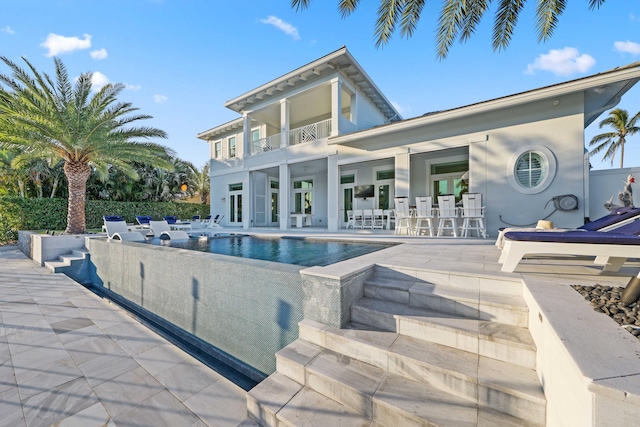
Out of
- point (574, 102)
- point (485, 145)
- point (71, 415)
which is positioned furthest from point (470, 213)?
point (71, 415)

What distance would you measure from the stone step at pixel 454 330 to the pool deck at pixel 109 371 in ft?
1.85

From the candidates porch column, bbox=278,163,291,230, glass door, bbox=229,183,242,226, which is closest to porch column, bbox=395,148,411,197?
porch column, bbox=278,163,291,230

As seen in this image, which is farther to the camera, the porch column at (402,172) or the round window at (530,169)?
the porch column at (402,172)

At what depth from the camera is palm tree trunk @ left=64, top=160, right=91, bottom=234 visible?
367 inches

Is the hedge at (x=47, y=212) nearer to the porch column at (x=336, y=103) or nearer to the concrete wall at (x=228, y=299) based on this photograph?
the concrete wall at (x=228, y=299)

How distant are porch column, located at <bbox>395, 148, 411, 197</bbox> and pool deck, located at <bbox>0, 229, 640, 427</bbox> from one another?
5.74m

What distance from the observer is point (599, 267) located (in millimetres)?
3363

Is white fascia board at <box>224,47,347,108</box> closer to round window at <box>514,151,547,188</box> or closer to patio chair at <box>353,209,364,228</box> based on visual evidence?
patio chair at <box>353,209,364,228</box>

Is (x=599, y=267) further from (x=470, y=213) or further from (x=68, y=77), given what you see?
(x=68, y=77)

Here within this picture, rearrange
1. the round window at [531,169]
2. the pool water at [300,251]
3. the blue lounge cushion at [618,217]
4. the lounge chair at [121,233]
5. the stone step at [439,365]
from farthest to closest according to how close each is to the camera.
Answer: the round window at [531,169] < the lounge chair at [121,233] < the pool water at [300,251] < the blue lounge cushion at [618,217] < the stone step at [439,365]

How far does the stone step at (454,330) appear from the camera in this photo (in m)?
1.93

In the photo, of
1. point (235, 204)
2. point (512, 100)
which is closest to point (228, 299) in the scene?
point (512, 100)

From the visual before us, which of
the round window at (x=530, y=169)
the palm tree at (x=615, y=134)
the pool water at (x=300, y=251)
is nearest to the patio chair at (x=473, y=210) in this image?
the round window at (x=530, y=169)

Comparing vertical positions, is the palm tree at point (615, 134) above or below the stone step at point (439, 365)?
above
